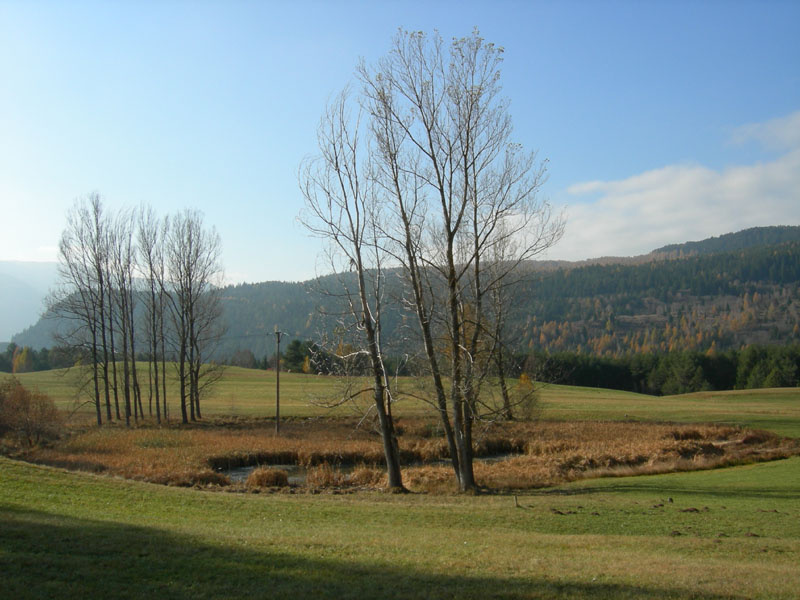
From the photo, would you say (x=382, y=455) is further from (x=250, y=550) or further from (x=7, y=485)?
(x=250, y=550)

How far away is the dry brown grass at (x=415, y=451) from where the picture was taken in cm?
2292

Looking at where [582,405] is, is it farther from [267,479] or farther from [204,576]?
[204,576]

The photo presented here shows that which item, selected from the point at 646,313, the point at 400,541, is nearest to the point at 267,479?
the point at 400,541

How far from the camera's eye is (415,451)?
3189 cm

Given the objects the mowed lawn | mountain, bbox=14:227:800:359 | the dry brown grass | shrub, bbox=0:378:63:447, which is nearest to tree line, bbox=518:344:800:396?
mountain, bbox=14:227:800:359

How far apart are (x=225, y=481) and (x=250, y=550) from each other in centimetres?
1398

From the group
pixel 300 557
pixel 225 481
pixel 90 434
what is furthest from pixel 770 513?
pixel 90 434

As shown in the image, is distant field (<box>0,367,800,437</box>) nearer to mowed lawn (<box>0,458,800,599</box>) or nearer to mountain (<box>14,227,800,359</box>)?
mowed lawn (<box>0,458,800,599</box>)

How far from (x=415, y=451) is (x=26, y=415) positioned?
61.7 feet

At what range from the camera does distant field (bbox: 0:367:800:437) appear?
41.6 m

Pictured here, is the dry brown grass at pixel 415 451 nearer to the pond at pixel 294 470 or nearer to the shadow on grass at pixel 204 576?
the pond at pixel 294 470

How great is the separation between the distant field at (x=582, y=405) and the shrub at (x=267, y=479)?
19.5 feet

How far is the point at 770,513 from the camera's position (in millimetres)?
14484

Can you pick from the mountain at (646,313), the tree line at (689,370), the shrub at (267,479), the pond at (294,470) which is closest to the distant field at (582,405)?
the pond at (294,470)
